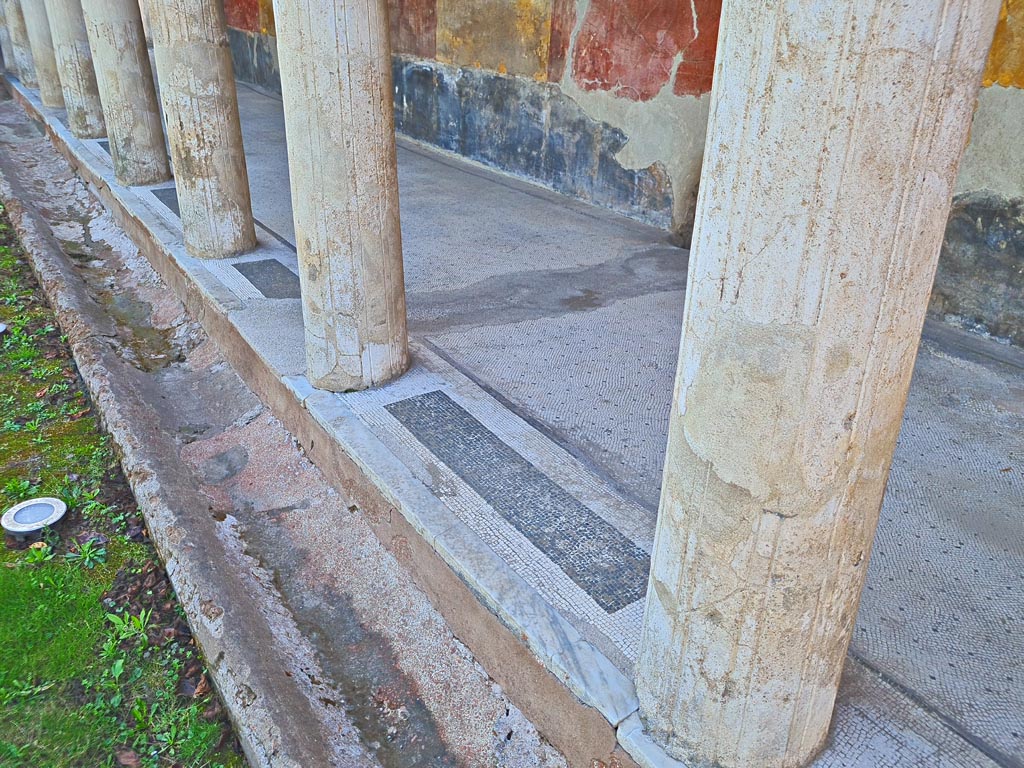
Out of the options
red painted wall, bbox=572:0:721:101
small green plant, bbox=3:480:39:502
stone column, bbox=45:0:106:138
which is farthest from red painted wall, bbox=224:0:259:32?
small green plant, bbox=3:480:39:502

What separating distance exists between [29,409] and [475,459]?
9.10ft

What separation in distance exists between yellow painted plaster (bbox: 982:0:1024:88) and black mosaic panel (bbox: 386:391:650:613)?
3127 millimetres

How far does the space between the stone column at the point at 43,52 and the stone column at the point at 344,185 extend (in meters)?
8.63

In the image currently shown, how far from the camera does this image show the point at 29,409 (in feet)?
14.5

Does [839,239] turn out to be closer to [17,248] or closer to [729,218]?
[729,218]

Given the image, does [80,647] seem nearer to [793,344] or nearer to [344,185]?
[344,185]

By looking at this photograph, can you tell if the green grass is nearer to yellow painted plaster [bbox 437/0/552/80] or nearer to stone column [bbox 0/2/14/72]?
yellow painted plaster [bbox 437/0/552/80]

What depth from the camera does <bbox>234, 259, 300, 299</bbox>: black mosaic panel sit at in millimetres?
4797

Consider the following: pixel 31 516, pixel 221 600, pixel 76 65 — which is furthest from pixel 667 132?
pixel 76 65

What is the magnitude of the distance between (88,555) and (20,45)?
12037 millimetres

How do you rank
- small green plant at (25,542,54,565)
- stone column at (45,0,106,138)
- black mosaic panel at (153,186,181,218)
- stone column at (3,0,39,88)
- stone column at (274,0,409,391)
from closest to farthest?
stone column at (274,0,409,391) < small green plant at (25,542,54,565) < black mosaic panel at (153,186,181,218) < stone column at (45,0,106,138) < stone column at (3,0,39,88)

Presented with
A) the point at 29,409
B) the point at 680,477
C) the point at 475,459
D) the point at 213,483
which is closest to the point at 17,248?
the point at 29,409

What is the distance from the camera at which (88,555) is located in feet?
10.9

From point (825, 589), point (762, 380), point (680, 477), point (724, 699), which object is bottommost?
point (724, 699)
